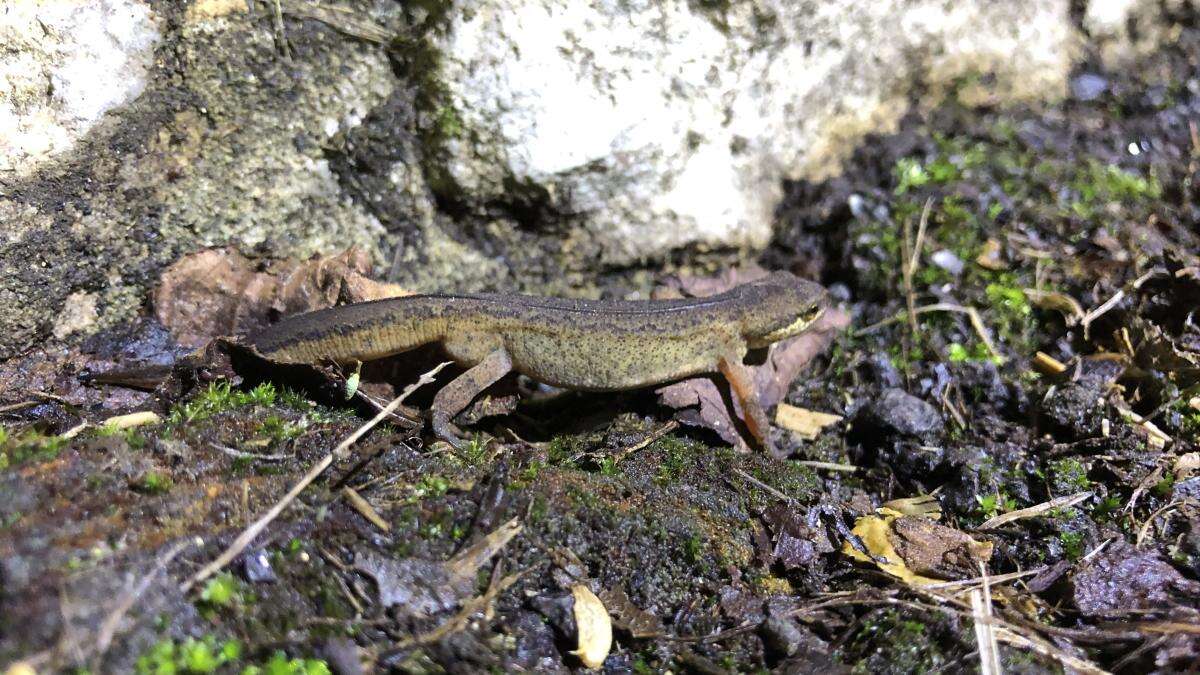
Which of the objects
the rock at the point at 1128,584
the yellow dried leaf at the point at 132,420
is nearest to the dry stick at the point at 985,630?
the rock at the point at 1128,584

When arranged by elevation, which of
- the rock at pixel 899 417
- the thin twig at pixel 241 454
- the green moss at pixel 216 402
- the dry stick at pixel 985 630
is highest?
the green moss at pixel 216 402

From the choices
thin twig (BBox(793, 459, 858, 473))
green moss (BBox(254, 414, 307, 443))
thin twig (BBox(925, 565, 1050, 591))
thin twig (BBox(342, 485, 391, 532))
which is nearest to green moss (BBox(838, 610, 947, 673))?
thin twig (BBox(925, 565, 1050, 591))

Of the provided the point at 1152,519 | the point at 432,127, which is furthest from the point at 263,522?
the point at 1152,519

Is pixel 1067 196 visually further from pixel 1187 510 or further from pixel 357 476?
pixel 357 476

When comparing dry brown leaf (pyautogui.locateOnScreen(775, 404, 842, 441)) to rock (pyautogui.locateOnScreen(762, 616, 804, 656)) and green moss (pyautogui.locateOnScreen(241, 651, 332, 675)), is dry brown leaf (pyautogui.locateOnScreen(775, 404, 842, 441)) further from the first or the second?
green moss (pyautogui.locateOnScreen(241, 651, 332, 675))

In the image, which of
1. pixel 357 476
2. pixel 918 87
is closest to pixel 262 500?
pixel 357 476

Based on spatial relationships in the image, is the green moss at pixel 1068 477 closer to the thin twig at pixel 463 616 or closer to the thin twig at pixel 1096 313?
the thin twig at pixel 1096 313

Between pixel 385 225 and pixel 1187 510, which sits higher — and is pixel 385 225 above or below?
above
